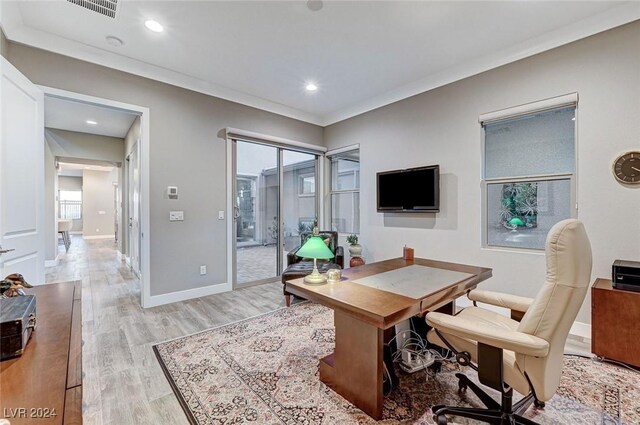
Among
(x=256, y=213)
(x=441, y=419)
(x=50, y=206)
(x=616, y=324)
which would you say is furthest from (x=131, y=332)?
(x=50, y=206)

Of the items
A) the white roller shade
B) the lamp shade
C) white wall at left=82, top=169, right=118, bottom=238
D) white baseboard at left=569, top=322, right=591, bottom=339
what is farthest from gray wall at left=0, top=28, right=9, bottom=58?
white wall at left=82, top=169, right=118, bottom=238

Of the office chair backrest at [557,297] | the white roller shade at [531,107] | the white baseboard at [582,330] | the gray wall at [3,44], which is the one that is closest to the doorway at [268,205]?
the gray wall at [3,44]

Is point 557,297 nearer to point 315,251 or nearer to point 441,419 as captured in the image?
point 441,419

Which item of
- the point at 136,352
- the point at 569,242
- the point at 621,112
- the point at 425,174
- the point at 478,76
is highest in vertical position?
the point at 478,76

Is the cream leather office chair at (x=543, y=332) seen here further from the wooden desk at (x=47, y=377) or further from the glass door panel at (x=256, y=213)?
the glass door panel at (x=256, y=213)

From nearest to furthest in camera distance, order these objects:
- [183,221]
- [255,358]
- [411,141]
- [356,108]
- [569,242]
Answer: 1. [569,242]
2. [255,358]
3. [183,221]
4. [411,141]
5. [356,108]

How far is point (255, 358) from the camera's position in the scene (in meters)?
2.25

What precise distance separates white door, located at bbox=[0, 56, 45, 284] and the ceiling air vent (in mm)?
761

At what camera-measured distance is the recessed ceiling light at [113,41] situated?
2.77 metres

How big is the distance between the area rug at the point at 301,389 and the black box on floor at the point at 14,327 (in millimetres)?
1008

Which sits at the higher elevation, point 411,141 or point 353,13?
point 353,13

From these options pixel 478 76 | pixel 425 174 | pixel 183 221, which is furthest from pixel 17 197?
pixel 478 76

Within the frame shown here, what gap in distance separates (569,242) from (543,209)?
206 cm

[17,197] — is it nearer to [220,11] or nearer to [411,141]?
[220,11]
